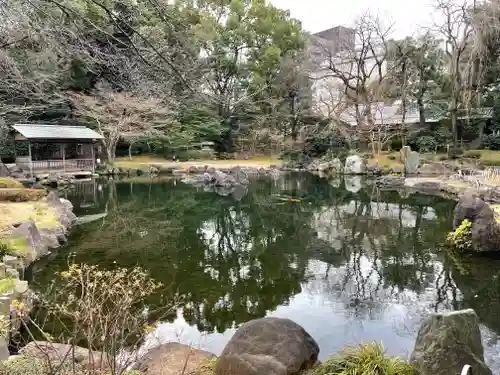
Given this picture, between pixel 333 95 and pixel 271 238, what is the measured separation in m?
21.3

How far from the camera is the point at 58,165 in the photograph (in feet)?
71.5

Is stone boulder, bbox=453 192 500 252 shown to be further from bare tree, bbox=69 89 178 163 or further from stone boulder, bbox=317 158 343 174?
bare tree, bbox=69 89 178 163

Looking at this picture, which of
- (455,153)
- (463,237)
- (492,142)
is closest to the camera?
(463,237)

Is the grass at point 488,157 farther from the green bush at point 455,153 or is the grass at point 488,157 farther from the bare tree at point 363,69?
the bare tree at point 363,69

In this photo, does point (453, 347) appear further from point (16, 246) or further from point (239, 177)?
point (239, 177)

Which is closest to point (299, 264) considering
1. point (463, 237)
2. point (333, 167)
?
point (463, 237)

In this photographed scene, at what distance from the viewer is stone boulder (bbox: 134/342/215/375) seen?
3.62 meters

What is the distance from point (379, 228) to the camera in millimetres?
10195

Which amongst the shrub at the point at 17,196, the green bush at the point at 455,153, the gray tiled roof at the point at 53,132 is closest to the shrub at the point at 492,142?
the green bush at the point at 455,153

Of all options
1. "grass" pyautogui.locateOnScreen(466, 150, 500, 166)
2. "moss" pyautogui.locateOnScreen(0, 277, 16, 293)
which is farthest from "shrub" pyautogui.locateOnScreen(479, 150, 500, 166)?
"moss" pyautogui.locateOnScreen(0, 277, 16, 293)

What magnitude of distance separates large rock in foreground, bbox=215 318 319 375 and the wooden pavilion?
20.1 metres

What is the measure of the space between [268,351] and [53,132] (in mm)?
21547

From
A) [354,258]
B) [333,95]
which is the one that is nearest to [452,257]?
[354,258]

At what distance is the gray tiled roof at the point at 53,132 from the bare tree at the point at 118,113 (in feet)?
3.37
